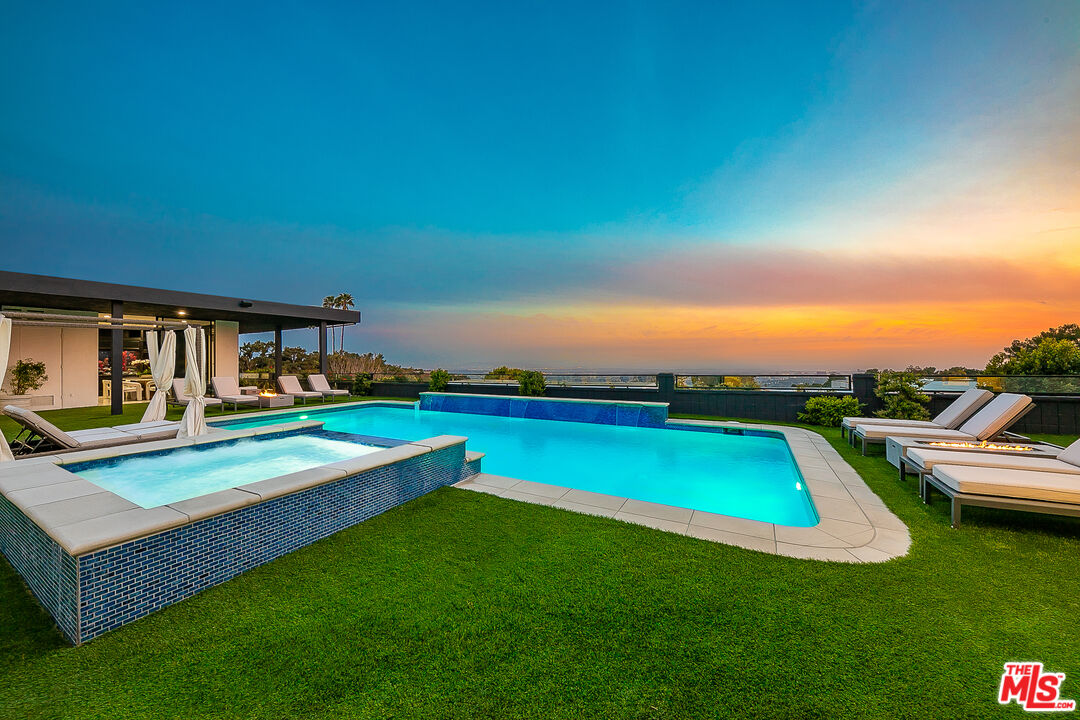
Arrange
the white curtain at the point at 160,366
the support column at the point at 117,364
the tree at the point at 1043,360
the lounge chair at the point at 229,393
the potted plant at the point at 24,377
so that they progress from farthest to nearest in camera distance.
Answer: the potted plant at the point at 24,377 → the lounge chair at the point at 229,393 → the support column at the point at 117,364 → the tree at the point at 1043,360 → the white curtain at the point at 160,366

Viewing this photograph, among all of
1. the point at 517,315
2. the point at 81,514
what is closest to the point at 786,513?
the point at 81,514

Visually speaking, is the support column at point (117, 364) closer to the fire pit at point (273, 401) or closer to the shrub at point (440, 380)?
the fire pit at point (273, 401)

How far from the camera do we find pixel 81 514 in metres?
2.49

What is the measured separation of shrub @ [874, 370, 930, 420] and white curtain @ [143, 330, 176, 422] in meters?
13.8

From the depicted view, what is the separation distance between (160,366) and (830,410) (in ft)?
43.9

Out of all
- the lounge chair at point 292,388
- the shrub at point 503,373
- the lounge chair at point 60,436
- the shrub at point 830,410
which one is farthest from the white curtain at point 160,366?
the shrub at point 830,410

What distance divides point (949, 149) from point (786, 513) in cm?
813

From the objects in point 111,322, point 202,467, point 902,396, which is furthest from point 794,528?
point 111,322

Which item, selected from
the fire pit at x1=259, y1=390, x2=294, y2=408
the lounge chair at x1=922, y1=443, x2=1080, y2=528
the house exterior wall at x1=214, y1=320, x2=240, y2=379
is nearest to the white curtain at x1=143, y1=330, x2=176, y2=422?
the fire pit at x1=259, y1=390, x2=294, y2=408

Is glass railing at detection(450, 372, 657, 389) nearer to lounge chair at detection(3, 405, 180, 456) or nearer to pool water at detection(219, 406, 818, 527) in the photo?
pool water at detection(219, 406, 818, 527)

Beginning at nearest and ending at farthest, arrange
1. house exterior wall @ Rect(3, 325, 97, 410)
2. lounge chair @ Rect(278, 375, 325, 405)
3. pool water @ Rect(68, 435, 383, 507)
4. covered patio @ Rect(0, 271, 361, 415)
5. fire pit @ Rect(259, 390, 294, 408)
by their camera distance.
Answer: pool water @ Rect(68, 435, 383, 507) < covered patio @ Rect(0, 271, 361, 415) < fire pit @ Rect(259, 390, 294, 408) < house exterior wall @ Rect(3, 325, 97, 410) < lounge chair @ Rect(278, 375, 325, 405)

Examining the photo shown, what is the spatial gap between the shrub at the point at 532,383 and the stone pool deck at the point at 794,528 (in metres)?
8.01

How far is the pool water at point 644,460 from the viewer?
16.4 feet

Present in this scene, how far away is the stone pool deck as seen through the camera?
9.94 ft
